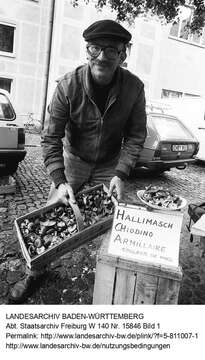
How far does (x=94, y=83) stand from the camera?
2.32m

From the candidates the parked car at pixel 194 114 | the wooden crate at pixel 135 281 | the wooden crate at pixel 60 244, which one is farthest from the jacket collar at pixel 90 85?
the parked car at pixel 194 114

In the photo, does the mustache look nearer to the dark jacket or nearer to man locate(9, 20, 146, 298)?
man locate(9, 20, 146, 298)

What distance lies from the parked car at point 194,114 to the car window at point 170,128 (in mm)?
2022

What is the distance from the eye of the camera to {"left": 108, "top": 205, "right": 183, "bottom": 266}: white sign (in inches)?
72.0

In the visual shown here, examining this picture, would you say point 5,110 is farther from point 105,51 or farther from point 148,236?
point 148,236

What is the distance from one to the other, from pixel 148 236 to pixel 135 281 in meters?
0.29

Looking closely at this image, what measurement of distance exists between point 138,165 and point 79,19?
10674mm

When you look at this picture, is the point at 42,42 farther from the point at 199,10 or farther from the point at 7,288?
the point at 7,288

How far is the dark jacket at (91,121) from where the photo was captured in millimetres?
2320

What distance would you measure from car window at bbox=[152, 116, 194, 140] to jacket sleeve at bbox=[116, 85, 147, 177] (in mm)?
4255

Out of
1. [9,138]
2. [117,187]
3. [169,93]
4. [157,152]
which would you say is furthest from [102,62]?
[169,93]

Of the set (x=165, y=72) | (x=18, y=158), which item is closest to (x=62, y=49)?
(x=165, y=72)

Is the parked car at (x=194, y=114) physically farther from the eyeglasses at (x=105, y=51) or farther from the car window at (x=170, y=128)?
the eyeglasses at (x=105, y=51)

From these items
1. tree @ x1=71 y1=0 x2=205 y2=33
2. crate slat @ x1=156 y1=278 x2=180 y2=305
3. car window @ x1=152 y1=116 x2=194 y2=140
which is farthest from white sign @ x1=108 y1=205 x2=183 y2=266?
tree @ x1=71 y1=0 x2=205 y2=33
